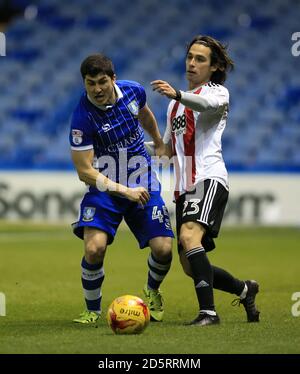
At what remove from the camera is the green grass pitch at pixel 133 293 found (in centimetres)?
674

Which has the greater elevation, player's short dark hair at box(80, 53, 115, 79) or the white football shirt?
player's short dark hair at box(80, 53, 115, 79)

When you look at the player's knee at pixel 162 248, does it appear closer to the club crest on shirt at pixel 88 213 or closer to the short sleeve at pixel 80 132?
the club crest on shirt at pixel 88 213

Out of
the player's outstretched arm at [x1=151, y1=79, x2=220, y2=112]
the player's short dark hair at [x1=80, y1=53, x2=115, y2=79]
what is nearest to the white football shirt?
the player's outstretched arm at [x1=151, y1=79, x2=220, y2=112]

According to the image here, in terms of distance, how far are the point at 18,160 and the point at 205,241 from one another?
16725 mm

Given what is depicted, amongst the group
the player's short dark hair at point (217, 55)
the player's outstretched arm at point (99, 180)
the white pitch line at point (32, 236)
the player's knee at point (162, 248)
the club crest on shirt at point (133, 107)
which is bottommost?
the player's knee at point (162, 248)

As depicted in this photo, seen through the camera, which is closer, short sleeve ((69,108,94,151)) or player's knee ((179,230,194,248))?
player's knee ((179,230,194,248))

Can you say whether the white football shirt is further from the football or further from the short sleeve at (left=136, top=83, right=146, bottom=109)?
the football

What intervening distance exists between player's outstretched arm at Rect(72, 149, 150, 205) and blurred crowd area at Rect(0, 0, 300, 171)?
54.4 feet

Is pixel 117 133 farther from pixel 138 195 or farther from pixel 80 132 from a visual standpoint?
pixel 138 195

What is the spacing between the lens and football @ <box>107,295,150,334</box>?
725 cm

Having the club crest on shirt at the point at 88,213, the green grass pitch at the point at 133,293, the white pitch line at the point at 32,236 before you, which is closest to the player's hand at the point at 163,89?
the club crest on shirt at the point at 88,213

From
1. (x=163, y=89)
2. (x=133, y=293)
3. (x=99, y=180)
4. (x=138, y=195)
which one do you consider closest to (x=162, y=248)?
(x=138, y=195)

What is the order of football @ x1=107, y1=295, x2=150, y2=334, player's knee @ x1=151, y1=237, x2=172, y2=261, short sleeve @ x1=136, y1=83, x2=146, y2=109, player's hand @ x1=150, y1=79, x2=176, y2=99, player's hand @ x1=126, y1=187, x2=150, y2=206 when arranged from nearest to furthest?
football @ x1=107, y1=295, x2=150, y2=334 < player's hand @ x1=150, y1=79, x2=176, y2=99 < player's hand @ x1=126, y1=187, x2=150, y2=206 < player's knee @ x1=151, y1=237, x2=172, y2=261 < short sleeve @ x1=136, y1=83, x2=146, y2=109
